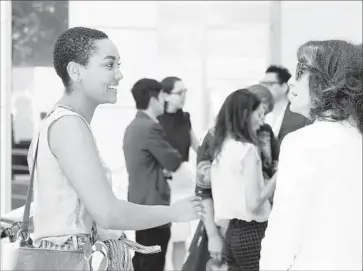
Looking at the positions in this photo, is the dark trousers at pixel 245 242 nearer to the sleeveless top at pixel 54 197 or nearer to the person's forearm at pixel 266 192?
the person's forearm at pixel 266 192

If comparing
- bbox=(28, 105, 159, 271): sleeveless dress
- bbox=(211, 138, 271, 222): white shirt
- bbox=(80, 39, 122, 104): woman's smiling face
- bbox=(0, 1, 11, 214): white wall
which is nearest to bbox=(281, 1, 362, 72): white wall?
bbox=(0, 1, 11, 214): white wall

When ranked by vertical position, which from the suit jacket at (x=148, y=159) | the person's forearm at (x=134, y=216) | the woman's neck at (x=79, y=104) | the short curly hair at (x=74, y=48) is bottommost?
the suit jacket at (x=148, y=159)

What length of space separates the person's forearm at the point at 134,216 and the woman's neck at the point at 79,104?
0.88 feet

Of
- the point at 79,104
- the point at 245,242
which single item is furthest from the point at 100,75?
the point at 245,242

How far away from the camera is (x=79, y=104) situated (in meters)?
2.09

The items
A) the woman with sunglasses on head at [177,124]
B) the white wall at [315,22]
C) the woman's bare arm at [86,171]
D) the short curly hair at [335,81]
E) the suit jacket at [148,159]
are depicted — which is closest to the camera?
the short curly hair at [335,81]

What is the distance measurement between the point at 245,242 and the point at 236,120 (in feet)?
1.71

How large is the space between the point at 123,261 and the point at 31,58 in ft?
9.71

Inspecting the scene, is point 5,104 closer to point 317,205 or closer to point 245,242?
point 245,242

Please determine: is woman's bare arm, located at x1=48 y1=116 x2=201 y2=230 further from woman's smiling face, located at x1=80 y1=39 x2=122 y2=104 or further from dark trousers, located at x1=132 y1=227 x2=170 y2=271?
dark trousers, located at x1=132 y1=227 x2=170 y2=271

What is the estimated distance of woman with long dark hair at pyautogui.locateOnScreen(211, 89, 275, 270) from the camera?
319 centimetres

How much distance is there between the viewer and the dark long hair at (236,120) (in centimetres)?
331

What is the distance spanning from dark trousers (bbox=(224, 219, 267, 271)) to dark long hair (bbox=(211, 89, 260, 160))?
329 mm

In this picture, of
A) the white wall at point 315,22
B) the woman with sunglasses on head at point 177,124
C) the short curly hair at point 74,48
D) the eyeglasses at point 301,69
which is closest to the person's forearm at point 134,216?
the short curly hair at point 74,48
